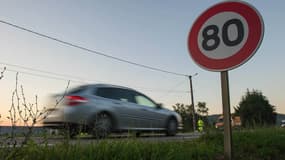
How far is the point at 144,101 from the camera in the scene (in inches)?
446

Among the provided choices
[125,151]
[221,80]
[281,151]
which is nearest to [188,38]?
[221,80]

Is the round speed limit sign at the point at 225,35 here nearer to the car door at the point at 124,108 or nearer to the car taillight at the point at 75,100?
the car taillight at the point at 75,100

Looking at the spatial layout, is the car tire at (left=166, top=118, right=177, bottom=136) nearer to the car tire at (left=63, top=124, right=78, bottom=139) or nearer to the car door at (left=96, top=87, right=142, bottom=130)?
the car door at (left=96, top=87, right=142, bottom=130)

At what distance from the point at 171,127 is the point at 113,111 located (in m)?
3.12

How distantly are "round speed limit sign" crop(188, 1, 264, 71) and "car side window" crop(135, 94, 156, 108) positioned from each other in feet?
21.9

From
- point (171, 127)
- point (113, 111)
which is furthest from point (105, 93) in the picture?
point (171, 127)

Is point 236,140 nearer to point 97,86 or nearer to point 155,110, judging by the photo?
point 97,86

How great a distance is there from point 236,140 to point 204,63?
1.84m

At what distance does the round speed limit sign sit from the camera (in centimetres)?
Answer: 397

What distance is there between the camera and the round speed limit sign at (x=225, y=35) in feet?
13.0

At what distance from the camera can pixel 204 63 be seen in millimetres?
4328

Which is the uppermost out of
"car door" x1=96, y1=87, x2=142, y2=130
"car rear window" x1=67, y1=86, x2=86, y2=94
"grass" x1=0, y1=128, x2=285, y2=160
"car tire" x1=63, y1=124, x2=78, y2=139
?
"car rear window" x1=67, y1=86, x2=86, y2=94

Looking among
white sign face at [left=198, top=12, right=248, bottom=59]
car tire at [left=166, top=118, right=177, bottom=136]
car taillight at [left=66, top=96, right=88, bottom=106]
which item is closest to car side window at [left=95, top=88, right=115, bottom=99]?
car taillight at [left=66, top=96, right=88, bottom=106]

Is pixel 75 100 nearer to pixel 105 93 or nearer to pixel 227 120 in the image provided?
pixel 105 93
